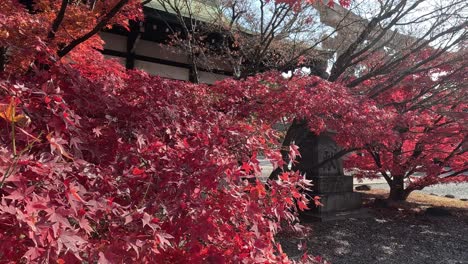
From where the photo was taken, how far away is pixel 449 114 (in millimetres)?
6965

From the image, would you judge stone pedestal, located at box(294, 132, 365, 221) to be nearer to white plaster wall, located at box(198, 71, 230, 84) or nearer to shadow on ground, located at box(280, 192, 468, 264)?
shadow on ground, located at box(280, 192, 468, 264)

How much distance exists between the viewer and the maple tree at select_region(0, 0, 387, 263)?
4.58 ft

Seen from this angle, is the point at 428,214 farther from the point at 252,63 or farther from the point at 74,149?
the point at 74,149

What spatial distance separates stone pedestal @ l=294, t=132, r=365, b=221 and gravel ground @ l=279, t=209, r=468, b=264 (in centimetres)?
41

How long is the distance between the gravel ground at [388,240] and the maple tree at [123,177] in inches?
122

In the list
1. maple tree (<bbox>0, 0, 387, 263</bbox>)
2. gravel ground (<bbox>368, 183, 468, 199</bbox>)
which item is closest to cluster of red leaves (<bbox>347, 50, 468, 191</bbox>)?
maple tree (<bbox>0, 0, 387, 263</bbox>)

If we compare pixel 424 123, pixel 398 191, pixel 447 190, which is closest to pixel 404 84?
pixel 424 123

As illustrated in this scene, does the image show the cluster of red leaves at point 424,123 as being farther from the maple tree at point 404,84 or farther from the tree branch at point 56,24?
the tree branch at point 56,24

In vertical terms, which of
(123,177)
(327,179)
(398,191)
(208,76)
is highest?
(208,76)

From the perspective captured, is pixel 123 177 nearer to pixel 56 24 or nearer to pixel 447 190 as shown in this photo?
pixel 56 24

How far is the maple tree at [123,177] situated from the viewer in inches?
54.9

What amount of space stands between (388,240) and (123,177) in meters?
6.11

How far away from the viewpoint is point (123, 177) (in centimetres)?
210

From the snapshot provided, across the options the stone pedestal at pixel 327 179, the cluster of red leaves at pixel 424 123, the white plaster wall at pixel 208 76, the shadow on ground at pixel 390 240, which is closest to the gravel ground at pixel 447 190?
the cluster of red leaves at pixel 424 123
